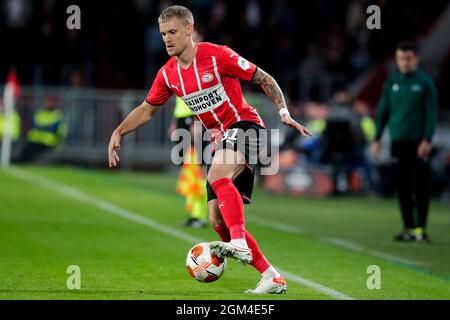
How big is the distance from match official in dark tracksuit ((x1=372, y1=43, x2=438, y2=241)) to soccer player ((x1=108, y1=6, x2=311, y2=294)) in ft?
16.2

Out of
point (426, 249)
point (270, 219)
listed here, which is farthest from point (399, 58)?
point (270, 219)

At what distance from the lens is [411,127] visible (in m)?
13.7

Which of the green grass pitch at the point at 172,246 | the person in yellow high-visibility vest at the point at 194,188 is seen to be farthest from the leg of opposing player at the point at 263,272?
the person in yellow high-visibility vest at the point at 194,188

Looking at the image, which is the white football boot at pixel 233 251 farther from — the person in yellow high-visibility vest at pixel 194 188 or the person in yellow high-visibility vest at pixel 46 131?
the person in yellow high-visibility vest at pixel 46 131

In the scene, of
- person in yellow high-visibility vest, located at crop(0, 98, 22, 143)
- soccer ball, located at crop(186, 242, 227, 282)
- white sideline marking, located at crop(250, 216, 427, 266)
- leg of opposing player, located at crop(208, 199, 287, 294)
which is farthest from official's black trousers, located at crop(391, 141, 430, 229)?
person in yellow high-visibility vest, located at crop(0, 98, 22, 143)

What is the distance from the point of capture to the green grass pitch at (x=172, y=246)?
29.8 feet

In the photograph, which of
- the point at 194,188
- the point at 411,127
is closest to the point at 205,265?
the point at 411,127

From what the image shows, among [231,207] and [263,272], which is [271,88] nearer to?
[231,207]

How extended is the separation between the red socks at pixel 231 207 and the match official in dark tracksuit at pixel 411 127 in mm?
5312

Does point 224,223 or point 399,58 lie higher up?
point 399,58

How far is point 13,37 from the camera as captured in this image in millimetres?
27578
